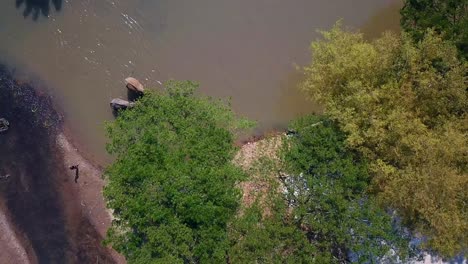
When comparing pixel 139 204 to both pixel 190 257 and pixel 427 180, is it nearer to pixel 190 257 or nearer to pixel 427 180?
pixel 190 257

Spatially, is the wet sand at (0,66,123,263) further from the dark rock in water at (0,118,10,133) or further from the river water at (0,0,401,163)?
the river water at (0,0,401,163)

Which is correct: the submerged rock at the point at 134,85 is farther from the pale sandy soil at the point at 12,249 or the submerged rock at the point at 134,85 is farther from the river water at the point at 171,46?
the pale sandy soil at the point at 12,249

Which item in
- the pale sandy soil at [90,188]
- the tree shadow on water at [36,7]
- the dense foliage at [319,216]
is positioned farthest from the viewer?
the tree shadow on water at [36,7]

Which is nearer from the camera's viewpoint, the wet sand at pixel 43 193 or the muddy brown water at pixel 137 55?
the wet sand at pixel 43 193

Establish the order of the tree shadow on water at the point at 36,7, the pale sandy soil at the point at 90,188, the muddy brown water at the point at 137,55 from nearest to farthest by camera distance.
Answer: the pale sandy soil at the point at 90,188
the muddy brown water at the point at 137,55
the tree shadow on water at the point at 36,7

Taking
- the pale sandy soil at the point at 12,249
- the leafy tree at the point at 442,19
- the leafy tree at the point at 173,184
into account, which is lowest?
the pale sandy soil at the point at 12,249

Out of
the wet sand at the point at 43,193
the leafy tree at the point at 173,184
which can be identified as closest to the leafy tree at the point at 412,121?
the leafy tree at the point at 173,184

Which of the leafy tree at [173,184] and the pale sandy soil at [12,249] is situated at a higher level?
the leafy tree at [173,184]

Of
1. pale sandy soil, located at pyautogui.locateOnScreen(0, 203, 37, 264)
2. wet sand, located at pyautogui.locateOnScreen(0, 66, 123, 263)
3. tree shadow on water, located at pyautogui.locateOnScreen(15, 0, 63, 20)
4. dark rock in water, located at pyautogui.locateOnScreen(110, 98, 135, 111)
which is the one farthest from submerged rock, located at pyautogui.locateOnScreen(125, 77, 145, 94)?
pale sandy soil, located at pyautogui.locateOnScreen(0, 203, 37, 264)

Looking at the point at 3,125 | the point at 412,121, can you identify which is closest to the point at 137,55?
the point at 3,125
